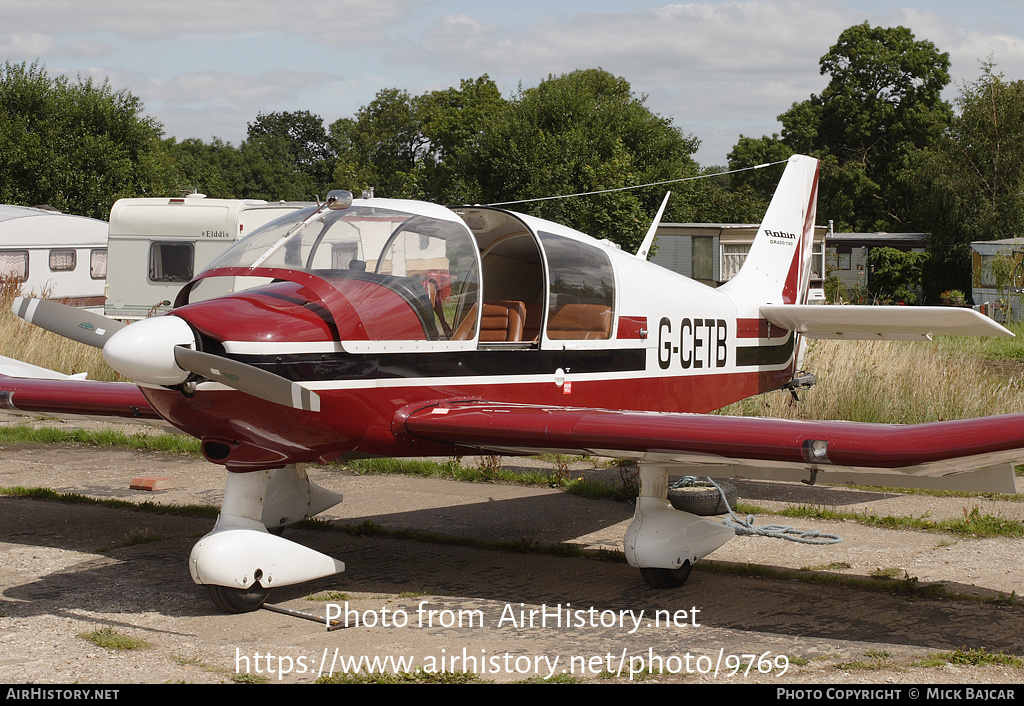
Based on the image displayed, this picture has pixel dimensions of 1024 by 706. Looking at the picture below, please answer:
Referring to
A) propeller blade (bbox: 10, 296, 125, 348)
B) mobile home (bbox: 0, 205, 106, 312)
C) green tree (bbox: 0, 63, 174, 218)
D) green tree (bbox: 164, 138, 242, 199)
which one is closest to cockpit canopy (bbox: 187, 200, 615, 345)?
propeller blade (bbox: 10, 296, 125, 348)

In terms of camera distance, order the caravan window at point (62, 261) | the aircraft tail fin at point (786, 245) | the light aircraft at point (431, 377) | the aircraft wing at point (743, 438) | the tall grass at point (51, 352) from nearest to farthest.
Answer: the aircraft wing at point (743, 438)
the light aircraft at point (431, 377)
the aircraft tail fin at point (786, 245)
the tall grass at point (51, 352)
the caravan window at point (62, 261)

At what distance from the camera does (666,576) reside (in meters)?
6.00

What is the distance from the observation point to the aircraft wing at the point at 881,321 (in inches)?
281

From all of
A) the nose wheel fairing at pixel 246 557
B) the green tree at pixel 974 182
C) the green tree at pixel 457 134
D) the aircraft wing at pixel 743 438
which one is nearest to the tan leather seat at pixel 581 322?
the aircraft wing at pixel 743 438

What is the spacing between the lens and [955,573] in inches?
245

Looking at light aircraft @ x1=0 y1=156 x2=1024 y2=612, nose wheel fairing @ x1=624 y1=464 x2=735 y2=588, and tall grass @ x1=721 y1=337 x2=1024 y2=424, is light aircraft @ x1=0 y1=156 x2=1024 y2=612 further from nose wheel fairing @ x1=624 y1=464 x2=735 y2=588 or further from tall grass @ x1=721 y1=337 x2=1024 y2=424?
tall grass @ x1=721 y1=337 x2=1024 y2=424

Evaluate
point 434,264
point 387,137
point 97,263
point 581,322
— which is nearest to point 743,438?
point 581,322

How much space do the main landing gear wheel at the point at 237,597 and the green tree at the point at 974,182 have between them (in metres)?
38.5

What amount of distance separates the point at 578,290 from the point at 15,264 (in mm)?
18780

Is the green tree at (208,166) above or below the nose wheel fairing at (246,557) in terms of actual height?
above

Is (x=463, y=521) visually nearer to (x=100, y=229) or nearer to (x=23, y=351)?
(x=23, y=351)

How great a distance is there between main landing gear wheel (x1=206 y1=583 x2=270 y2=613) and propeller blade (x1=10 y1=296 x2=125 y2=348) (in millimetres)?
1703

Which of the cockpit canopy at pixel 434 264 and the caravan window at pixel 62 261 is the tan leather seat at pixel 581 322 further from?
the caravan window at pixel 62 261

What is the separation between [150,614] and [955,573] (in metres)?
5.00
